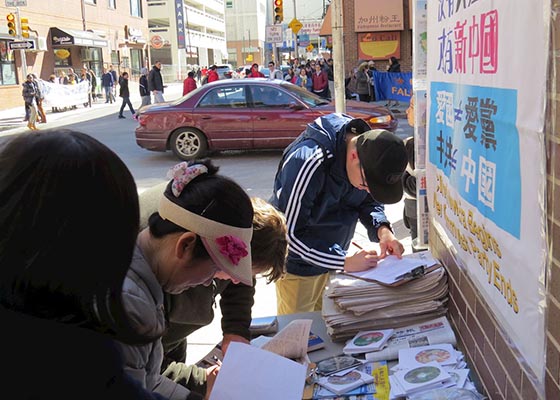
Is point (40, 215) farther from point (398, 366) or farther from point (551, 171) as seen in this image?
point (398, 366)

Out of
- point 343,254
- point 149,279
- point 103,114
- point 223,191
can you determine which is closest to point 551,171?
point 223,191

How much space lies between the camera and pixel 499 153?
1557 millimetres

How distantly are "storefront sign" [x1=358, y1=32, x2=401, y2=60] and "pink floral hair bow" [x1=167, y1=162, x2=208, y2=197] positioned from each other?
1995 centimetres

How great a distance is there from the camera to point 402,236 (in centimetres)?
622

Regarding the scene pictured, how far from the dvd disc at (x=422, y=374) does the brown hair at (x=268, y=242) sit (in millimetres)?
544

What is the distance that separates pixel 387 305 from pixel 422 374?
1.33 ft

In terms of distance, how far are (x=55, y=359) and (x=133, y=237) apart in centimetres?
24

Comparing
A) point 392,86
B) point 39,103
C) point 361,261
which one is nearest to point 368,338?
point 361,261

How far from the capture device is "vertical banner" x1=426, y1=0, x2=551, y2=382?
1.34 meters

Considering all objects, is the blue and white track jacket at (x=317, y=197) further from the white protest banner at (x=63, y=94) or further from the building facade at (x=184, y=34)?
the building facade at (x=184, y=34)

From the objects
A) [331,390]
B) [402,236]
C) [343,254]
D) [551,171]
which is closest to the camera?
[551,171]

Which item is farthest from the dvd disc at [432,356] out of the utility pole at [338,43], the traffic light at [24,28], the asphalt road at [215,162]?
the traffic light at [24,28]

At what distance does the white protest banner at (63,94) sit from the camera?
22.8m

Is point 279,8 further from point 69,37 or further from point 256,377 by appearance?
Result: point 256,377
